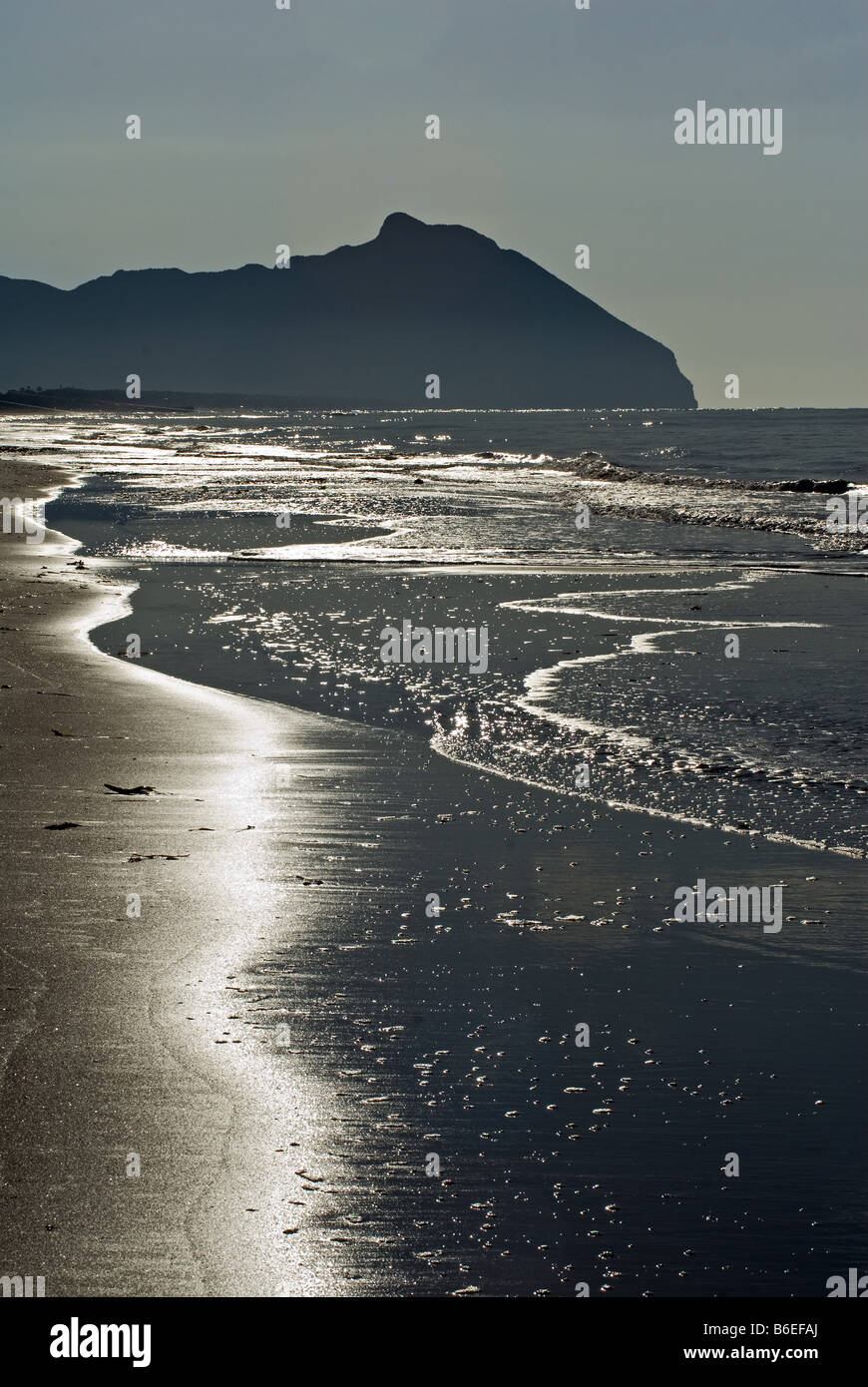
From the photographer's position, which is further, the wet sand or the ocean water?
the ocean water

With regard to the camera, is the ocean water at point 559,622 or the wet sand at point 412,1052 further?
the ocean water at point 559,622

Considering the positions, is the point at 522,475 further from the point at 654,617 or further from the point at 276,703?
the point at 276,703

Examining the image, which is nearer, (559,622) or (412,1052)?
(412,1052)

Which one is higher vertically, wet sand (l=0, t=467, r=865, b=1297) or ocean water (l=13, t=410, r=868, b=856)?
ocean water (l=13, t=410, r=868, b=856)

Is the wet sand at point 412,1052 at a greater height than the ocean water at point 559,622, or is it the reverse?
the ocean water at point 559,622

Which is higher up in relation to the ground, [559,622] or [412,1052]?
[559,622]
